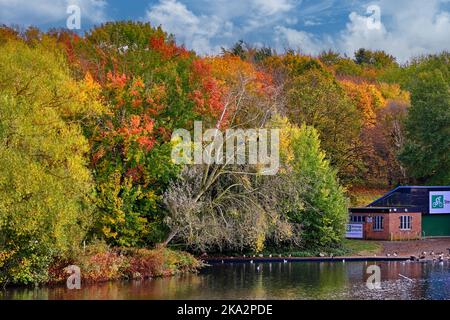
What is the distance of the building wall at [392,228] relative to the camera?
50.1 meters

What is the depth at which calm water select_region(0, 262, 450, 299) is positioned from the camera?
2883 centimetres

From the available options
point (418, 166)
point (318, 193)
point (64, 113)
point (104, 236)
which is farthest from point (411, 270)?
point (418, 166)

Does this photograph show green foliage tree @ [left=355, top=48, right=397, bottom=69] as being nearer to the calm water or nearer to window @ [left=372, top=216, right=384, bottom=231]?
window @ [left=372, top=216, right=384, bottom=231]

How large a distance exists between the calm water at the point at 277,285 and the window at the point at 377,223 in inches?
440

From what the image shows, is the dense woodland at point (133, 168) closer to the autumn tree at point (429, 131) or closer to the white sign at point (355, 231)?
the white sign at point (355, 231)

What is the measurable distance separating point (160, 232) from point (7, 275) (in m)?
A: 9.39

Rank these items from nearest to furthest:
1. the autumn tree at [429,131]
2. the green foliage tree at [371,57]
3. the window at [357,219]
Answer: the window at [357,219] < the autumn tree at [429,131] < the green foliage tree at [371,57]

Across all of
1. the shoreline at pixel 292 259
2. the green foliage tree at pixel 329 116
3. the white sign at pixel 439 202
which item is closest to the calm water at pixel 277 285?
the shoreline at pixel 292 259

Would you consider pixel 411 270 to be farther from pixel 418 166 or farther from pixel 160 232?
pixel 418 166

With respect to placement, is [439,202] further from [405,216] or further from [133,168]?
[133,168]

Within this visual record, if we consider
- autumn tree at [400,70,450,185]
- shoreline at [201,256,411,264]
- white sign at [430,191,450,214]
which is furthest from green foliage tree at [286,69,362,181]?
shoreline at [201,256,411,264]

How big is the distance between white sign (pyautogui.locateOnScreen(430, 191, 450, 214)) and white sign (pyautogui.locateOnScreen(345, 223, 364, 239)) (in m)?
5.46

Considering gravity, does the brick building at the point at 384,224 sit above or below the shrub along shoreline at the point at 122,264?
above
